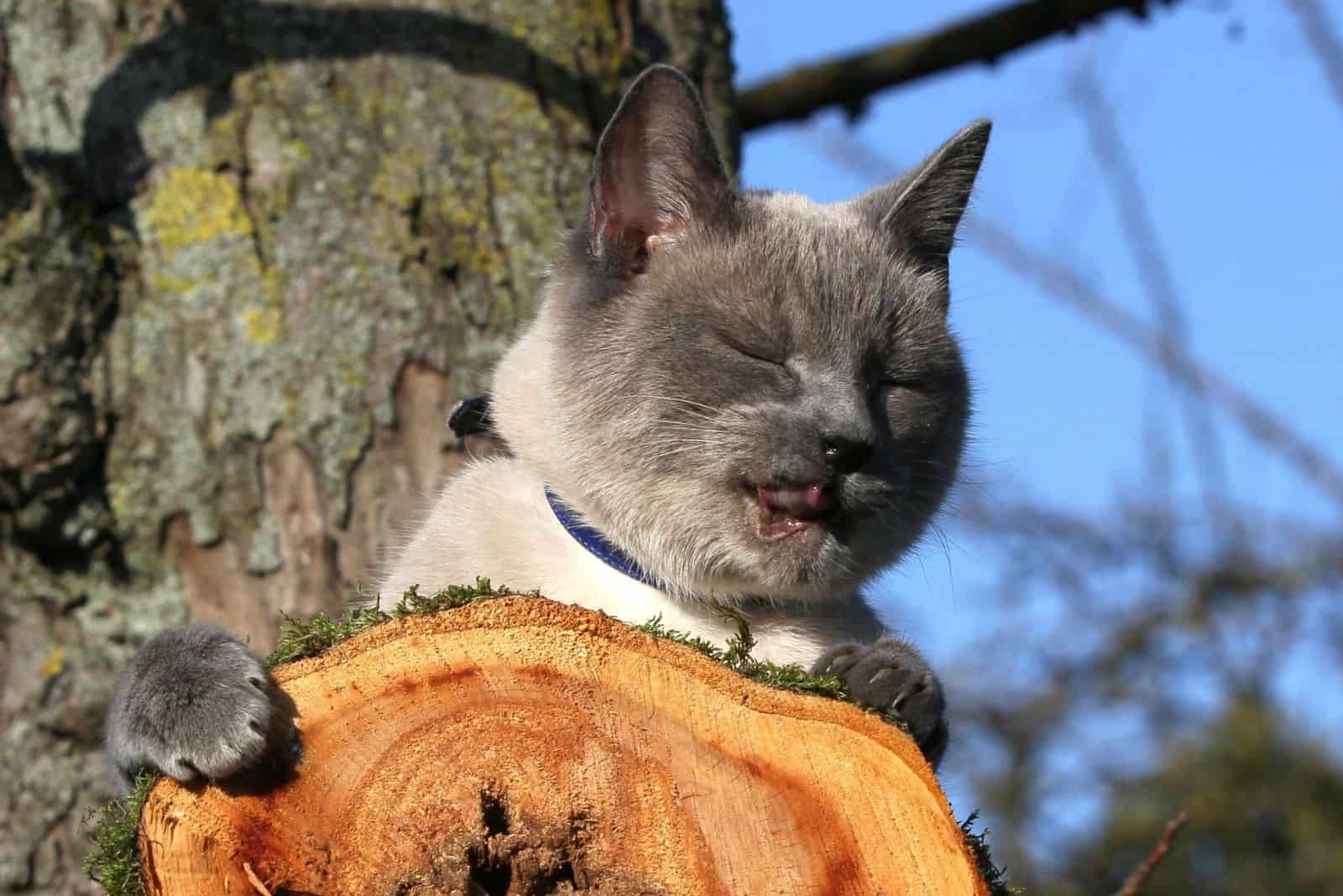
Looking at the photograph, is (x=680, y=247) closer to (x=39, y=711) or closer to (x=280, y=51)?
(x=280, y=51)

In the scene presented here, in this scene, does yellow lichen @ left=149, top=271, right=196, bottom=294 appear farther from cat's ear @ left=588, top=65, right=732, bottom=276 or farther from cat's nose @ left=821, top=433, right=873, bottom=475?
cat's nose @ left=821, top=433, right=873, bottom=475

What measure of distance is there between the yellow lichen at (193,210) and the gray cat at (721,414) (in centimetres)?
90

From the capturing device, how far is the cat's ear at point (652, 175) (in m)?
2.57

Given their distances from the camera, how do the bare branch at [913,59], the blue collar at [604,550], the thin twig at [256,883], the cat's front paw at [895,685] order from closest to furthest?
the thin twig at [256,883]
the cat's front paw at [895,685]
the blue collar at [604,550]
the bare branch at [913,59]

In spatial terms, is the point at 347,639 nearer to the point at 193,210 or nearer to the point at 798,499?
the point at 798,499

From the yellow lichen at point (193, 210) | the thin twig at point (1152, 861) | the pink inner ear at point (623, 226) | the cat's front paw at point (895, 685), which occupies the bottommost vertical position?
the thin twig at point (1152, 861)

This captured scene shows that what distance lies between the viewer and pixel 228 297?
10.5ft

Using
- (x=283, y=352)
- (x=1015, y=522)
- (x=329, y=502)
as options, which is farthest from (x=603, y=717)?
(x=1015, y=522)

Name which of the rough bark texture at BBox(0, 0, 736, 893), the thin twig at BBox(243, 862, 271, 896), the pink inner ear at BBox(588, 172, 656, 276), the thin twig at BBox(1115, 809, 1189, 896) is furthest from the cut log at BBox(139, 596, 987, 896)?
the rough bark texture at BBox(0, 0, 736, 893)

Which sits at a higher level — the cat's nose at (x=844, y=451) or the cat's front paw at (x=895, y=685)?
the cat's nose at (x=844, y=451)

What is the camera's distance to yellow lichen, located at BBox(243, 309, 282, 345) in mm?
3184

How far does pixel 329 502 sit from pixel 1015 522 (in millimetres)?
7473

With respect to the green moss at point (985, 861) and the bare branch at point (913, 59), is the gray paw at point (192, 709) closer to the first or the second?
the green moss at point (985, 861)

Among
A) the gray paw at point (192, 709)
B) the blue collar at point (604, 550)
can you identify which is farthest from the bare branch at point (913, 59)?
the gray paw at point (192, 709)
